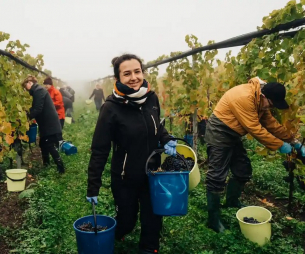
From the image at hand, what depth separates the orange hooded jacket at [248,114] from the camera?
130 inches

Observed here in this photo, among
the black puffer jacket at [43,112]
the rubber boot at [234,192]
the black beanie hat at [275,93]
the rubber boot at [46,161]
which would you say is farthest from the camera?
the rubber boot at [46,161]

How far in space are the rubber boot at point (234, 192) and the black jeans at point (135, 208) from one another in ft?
4.39

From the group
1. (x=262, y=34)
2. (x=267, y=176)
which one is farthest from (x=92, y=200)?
(x=267, y=176)

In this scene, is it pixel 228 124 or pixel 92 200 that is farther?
pixel 228 124

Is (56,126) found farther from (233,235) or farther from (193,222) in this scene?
(233,235)

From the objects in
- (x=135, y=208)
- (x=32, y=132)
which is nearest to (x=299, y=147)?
(x=135, y=208)

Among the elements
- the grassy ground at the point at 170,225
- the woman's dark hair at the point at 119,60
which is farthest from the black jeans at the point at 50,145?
the woman's dark hair at the point at 119,60

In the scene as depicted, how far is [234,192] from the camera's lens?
4.06 metres

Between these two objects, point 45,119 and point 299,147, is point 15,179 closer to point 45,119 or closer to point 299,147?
point 45,119

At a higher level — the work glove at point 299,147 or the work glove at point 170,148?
the work glove at point 170,148

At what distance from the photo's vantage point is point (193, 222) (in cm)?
379

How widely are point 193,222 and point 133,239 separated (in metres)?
0.77

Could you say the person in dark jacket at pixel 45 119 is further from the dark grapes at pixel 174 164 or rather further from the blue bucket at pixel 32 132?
the dark grapes at pixel 174 164

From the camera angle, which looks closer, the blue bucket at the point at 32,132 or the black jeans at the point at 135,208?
the black jeans at the point at 135,208
